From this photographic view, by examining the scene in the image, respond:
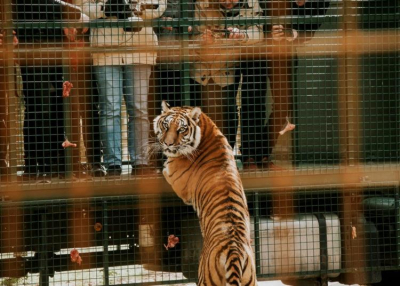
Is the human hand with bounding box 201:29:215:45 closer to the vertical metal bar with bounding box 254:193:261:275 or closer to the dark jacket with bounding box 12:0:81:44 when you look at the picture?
the dark jacket with bounding box 12:0:81:44

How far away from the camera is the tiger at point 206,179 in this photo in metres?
5.45

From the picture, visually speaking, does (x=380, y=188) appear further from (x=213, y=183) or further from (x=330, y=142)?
(x=213, y=183)

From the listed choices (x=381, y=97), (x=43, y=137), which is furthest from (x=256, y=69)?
(x=43, y=137)

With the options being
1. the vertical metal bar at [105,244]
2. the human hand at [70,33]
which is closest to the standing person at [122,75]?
the human hand at [70,33]

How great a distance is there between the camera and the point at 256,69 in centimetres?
670

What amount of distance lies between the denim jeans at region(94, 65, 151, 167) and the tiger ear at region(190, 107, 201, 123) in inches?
16.1

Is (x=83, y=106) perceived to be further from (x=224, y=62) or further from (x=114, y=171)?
(x=224, y=62)

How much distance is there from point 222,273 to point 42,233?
4.99ft

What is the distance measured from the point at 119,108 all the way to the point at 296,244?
1667 millimetres

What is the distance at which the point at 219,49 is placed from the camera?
6.37 m

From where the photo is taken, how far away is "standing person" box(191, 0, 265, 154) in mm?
6375

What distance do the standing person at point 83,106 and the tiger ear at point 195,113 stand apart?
0.67m

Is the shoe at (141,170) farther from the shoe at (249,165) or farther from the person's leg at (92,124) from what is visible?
the shoe at (249,165)

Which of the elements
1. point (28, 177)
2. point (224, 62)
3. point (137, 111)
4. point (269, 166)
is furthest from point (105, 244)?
point (224, 62)
